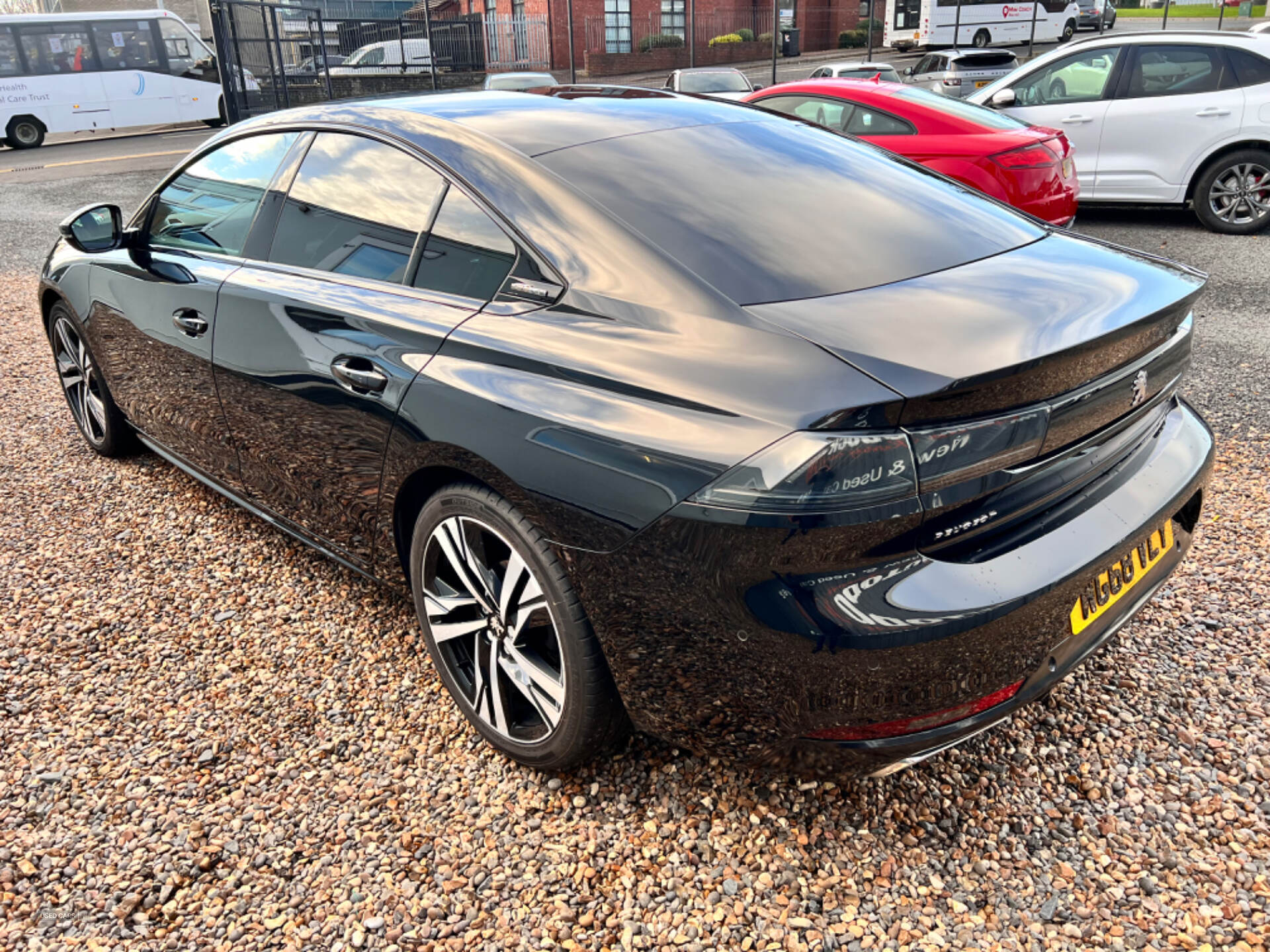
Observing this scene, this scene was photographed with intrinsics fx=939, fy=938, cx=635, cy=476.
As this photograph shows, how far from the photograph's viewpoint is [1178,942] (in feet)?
6.03

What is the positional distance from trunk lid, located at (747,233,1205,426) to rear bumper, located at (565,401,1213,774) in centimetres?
26

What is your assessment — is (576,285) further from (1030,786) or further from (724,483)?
(1030,786)

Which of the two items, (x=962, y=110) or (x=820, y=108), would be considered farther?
(x=820, y=108)

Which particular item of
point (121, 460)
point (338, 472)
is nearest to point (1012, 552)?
point (338, 472)

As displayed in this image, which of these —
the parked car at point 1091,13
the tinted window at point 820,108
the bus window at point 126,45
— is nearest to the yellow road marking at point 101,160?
the bus window at point 126,45

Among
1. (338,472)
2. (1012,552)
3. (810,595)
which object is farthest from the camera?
(338,472)

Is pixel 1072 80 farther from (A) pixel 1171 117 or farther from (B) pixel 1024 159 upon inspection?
(B) pixel 1024 159

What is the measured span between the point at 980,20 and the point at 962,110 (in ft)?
85.9

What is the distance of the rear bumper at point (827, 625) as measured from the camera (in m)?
1.68

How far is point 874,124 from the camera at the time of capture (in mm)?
7273

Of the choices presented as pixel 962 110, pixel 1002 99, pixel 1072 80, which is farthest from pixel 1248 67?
pixel 962 110

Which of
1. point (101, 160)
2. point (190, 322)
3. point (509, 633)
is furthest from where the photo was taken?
point (101, 160)

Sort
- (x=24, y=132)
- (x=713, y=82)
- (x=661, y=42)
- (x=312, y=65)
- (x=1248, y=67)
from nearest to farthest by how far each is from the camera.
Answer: (x=1248, y=67)
(x=713, y=82)
(x=24, y=132)
(x=312, y=65)
(x=661, y=42)

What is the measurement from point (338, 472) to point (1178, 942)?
2.24 meters
